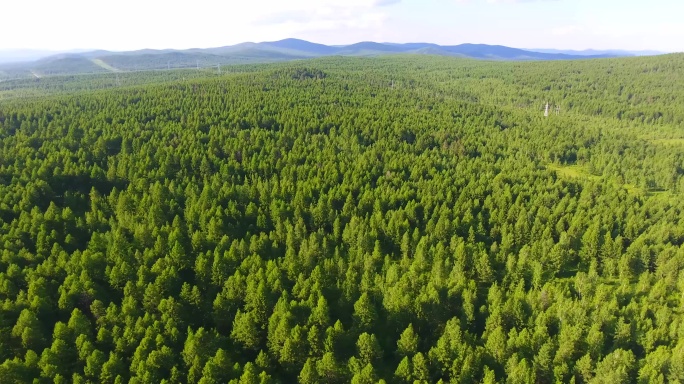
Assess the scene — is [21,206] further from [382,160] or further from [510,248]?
[510,248]

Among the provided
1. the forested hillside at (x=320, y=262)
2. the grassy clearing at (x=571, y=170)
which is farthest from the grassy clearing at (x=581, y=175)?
the forested hillside at (x=320, y=262)

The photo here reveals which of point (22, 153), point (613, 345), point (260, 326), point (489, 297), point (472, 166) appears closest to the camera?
point (613, 345)

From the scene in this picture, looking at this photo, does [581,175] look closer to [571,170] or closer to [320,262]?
[571,170]

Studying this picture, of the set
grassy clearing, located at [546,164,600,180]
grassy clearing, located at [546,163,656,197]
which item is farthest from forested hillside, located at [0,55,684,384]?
grassy clearing, located at [546,164,600,180]

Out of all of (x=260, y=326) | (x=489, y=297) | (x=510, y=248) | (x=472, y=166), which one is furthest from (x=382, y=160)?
(x=260, y=326)

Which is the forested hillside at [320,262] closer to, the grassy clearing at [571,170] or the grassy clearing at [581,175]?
the grassy clearing at [581,175]

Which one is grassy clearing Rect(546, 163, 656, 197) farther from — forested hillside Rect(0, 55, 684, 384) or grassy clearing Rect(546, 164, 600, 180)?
forested hillside Rect(0, 55, 684, 384)

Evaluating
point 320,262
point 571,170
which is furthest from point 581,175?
point 320,262

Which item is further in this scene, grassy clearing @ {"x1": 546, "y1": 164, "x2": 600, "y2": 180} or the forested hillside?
grassy clearing @ {"x1": 546, "y1": 164, "x2": 600, "y2": 180}

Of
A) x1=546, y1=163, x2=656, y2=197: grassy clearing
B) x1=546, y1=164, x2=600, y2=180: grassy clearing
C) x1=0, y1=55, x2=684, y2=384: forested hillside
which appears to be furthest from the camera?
x1=546, y1=164, x2=600, y2=180: grassy clearing
